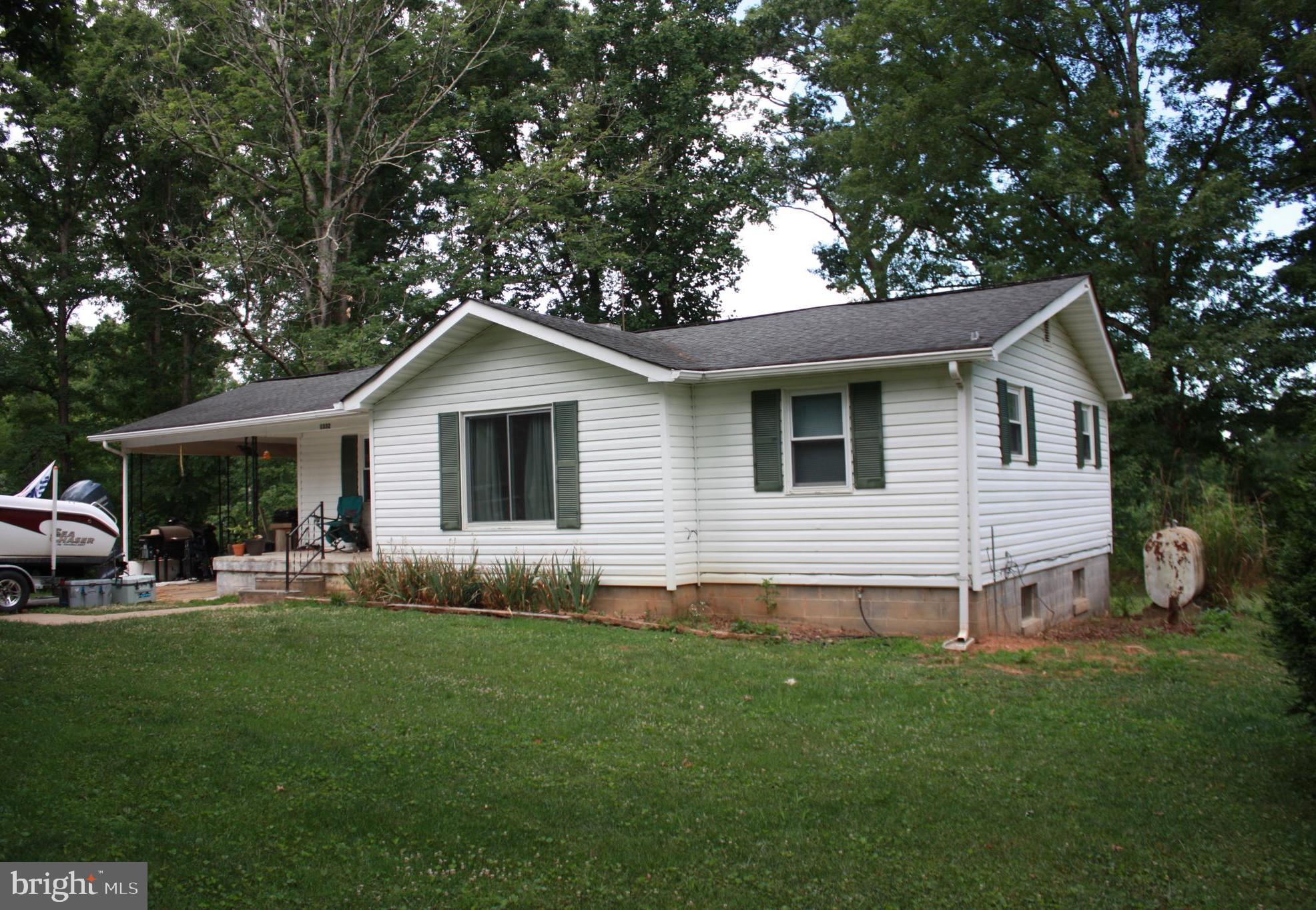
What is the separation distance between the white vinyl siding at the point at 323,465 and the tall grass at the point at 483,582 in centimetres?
386

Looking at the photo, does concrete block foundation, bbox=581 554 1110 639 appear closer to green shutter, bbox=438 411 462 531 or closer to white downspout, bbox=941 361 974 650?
white downspout, bbox=941 361 974 650

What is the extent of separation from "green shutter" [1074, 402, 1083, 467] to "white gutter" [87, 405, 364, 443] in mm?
10481

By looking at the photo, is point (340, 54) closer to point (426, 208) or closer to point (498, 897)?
point (426, 208)

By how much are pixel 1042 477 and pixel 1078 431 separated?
2566 millimetres

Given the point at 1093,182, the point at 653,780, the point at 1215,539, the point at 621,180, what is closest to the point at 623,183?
the point at 621,180

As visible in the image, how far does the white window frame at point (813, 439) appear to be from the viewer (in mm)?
11961

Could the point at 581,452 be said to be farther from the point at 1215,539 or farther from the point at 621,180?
the point at 621,180

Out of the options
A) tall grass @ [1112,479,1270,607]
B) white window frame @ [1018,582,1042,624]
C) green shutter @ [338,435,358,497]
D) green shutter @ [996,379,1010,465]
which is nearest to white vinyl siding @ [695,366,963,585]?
green shutter @ [996,379,1010,465]

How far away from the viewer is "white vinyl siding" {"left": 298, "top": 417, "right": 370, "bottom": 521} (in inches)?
709

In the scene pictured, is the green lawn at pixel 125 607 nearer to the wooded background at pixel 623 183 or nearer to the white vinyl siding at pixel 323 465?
the white vinyl siding at pixel 323 465

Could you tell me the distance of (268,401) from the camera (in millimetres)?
18641

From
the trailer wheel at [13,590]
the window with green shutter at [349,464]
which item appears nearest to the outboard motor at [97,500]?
the trailer wheel at [13,590]

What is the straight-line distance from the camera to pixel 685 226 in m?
28.8

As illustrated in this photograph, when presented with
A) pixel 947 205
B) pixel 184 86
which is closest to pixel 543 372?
pixel 947 205
